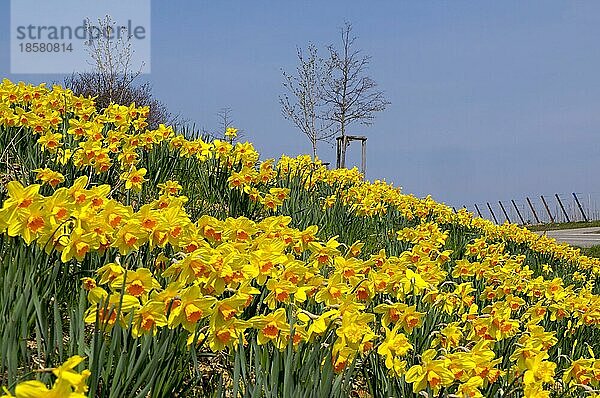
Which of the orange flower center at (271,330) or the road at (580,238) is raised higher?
the orange flower center at (271,330)

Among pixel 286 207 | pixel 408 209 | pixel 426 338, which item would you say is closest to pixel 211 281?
pixel 426 338

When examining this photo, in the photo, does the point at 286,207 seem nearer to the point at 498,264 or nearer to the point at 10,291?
the point at 498,264

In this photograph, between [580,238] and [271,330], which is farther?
[580,238]

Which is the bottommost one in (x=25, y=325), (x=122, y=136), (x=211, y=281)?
(x=25, y=325)

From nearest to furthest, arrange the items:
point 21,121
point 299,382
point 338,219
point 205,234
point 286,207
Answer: point 299,382 < point 205,234 < point 21,121 < point 286,207 < point 338,219

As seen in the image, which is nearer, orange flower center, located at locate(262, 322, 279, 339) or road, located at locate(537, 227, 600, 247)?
orange flower center, located at locate(262, 322, 279, 339)

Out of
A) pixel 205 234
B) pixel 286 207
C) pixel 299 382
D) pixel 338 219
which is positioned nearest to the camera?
pixel 299 382

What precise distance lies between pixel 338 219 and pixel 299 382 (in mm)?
3464

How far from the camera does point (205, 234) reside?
215 cm

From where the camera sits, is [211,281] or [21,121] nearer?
[211,281]

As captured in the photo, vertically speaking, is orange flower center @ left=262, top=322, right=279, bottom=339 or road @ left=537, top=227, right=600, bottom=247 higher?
orange flower center @ left=262, top=322, right=279, bottom=339

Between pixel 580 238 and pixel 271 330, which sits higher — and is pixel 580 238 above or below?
below

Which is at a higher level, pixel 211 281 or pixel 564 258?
pixel 211 281

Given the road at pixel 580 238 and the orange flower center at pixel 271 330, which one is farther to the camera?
the road at pixel 580 238
